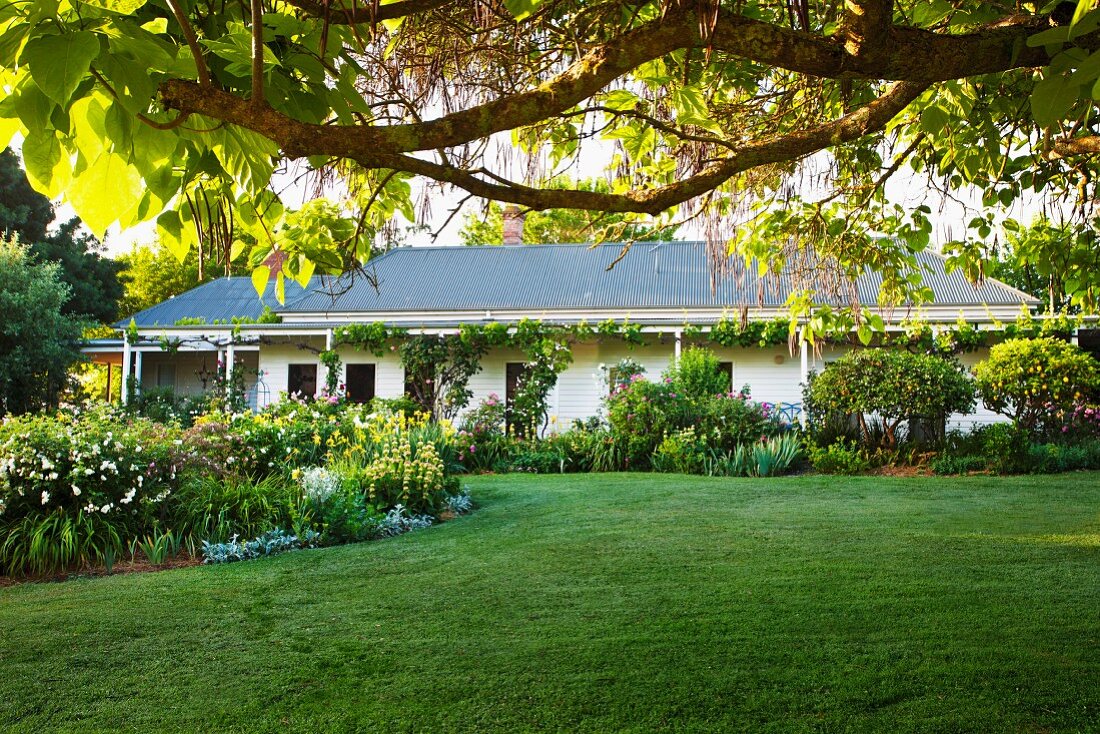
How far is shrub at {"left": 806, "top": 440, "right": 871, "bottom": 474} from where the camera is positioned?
12.4 m

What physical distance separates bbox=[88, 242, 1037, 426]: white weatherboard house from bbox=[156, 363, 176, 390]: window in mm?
30

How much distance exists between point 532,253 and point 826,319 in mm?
18544

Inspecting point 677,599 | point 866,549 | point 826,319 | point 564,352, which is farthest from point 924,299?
point 564,352

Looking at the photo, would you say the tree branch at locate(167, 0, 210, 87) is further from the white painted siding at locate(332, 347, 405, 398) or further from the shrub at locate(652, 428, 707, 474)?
the white painted siding at locate(332, 347, 405, 398)

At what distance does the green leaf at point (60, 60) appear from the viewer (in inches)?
Result: 55.0

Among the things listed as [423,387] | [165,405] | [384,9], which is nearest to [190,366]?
[165,405]

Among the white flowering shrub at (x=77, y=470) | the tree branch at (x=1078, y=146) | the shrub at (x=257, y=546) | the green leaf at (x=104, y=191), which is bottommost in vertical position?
the shrub at (x=257, y=546)

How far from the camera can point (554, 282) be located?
22.1 meters

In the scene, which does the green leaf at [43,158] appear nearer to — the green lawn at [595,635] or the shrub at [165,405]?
the green lawn at [595,635]

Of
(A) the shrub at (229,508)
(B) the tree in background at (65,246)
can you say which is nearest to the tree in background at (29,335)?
(B) the tree in background at (65,246)

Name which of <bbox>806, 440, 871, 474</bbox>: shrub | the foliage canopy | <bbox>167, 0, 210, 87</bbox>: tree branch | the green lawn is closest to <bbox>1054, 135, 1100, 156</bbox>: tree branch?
the foliage canopy

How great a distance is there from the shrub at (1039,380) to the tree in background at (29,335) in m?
20.2

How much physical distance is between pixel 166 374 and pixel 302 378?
A: 5800mm

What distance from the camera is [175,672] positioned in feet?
12.9
